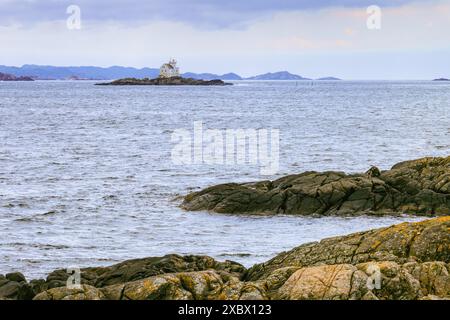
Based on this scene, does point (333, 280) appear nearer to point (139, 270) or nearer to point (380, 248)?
point (380, 248)

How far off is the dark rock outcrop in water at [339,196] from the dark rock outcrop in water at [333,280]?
36.5 ft

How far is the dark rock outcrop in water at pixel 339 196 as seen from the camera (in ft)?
90.8

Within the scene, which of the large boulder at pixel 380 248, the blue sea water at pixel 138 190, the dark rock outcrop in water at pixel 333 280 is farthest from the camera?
the blue sea water at pixel 138 190

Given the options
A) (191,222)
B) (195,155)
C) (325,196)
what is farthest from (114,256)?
(195,155)

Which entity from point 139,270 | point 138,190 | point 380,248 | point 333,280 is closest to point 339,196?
point 138,190

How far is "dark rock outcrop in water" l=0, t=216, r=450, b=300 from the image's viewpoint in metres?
13.3

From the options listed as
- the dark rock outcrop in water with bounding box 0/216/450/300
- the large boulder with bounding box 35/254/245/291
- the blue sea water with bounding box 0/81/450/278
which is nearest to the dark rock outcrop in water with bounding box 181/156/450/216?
the blue sea water with bounding box 0/81/450/278

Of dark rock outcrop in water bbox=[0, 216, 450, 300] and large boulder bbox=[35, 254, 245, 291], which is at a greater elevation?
dark rock outcrop in water bbox=[0, 216, 450, 300]

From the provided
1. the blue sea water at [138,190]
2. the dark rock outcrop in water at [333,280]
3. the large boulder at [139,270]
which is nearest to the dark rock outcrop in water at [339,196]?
the blue sea water at [138,190]

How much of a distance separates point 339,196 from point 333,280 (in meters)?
15.1

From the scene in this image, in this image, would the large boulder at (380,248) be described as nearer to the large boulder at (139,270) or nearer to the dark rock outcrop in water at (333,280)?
the dark rock outcrop in water at (333,280)

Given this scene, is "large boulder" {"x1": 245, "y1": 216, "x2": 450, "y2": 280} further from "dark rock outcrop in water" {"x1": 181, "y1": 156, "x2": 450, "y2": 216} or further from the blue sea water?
"dark rock outcrop in water" {"x1": 181, "y1": 156, "x2": 450, "y2": 216}

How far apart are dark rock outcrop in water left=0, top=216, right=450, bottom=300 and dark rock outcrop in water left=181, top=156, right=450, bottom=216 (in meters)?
11.1
